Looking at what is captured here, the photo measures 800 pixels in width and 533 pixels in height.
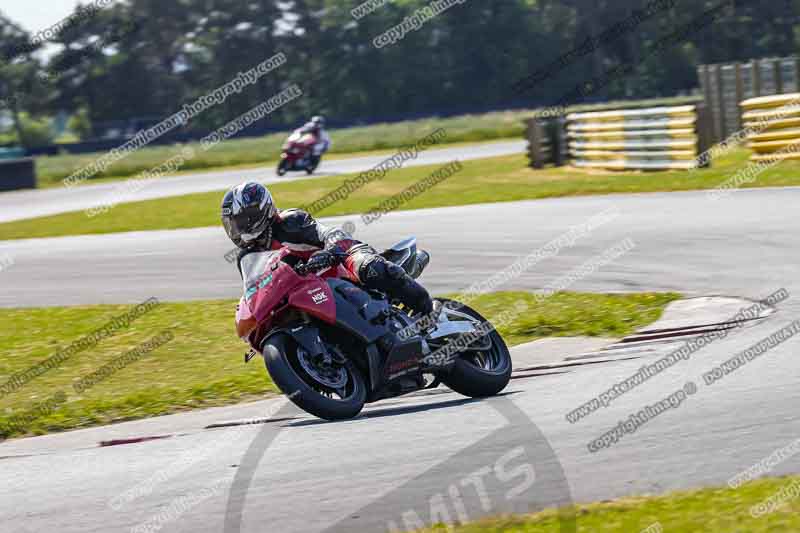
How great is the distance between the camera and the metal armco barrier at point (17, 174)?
42213 mm

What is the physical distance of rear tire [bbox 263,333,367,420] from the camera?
7027 millimetres

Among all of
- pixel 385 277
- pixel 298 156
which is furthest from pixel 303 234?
pixel 298 156

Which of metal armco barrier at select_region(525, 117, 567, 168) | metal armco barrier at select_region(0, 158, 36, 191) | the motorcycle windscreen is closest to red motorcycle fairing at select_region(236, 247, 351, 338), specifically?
the motorcycle windscreen

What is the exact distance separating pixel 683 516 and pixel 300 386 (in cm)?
287

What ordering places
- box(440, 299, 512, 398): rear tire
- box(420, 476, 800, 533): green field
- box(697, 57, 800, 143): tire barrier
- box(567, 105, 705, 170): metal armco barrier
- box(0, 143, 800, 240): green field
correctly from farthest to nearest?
box(697, 57, 800, 143): tire barrier
box(567, 105, 705, 170): metal armco barrier
box(0, 143, 800, 240): green field
box(440, 299, 512, 398): rear tire
box(420, 476, 800, 533): green field

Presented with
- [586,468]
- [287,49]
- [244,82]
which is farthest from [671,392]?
[287,49]

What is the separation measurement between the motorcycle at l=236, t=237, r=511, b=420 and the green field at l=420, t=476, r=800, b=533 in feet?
7.71

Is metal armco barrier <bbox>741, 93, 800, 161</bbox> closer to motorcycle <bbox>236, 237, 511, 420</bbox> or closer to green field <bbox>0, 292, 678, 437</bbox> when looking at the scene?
green field <bbox>0, 292, 678, 437</bbox>

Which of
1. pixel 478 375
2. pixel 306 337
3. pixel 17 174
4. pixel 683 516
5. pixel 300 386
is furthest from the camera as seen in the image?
pixel 17 174

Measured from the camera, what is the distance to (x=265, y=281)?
288 inches

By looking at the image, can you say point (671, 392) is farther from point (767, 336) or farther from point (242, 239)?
point (242, 239)

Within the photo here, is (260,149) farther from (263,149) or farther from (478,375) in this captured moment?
(478,375)

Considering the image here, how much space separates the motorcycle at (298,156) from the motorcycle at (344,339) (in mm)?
28029

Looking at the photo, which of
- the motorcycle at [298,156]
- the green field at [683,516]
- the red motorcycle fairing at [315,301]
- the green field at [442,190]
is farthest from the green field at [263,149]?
the green field at [683,516]
